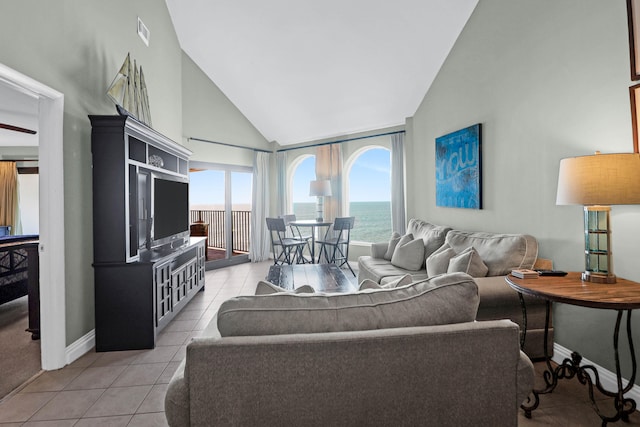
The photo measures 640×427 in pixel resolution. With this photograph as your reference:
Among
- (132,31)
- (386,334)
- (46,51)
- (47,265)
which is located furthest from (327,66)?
(386,334)

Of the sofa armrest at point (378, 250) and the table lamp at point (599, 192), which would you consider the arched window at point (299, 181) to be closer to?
the sofa armrest at point (378, 250)

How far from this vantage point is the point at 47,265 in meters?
2.33

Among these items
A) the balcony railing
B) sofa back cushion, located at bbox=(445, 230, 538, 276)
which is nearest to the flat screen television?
the balcony railing

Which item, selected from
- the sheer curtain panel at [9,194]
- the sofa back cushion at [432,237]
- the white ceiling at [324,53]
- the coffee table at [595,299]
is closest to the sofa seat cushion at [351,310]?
the coffee table at [595,299]

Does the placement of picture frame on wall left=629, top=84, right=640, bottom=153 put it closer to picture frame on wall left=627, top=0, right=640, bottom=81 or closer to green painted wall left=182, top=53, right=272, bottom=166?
picture frame on wall left=627, top=0, right=640, bottom=81

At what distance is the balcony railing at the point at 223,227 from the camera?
6418 millimetres

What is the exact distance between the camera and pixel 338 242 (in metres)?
5.58

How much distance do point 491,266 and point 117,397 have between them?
2.80m

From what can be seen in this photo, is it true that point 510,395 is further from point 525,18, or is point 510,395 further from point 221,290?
point 221,290

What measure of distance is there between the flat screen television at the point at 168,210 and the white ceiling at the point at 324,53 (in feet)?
7.48

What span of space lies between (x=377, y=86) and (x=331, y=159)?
1775 mm

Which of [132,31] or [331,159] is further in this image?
[331,159]

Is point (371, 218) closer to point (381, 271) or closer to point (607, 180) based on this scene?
point (381, 271)

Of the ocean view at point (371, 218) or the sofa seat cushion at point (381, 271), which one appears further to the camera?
the ocean view at point (371, 218)
